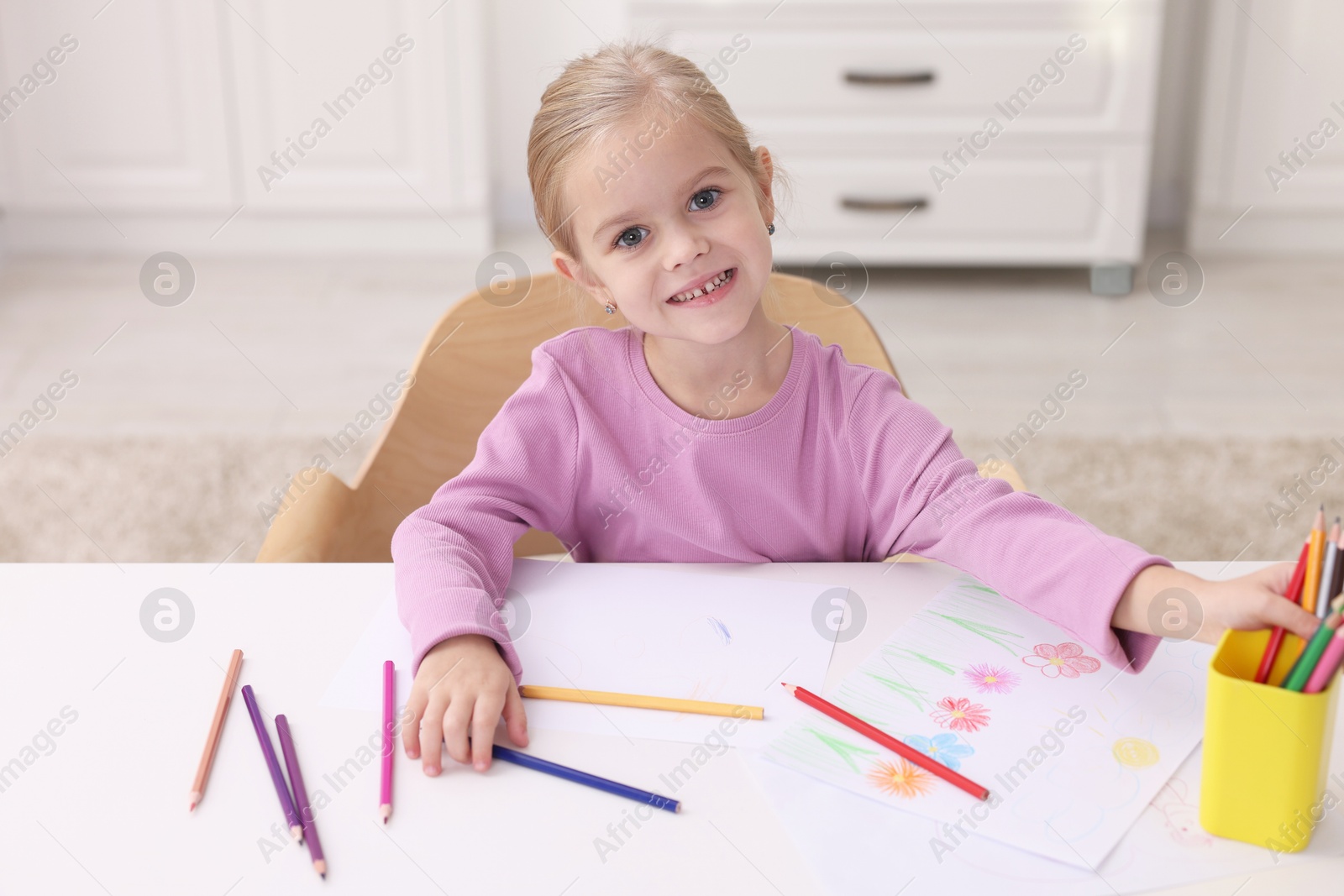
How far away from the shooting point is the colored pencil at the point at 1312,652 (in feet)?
1.90

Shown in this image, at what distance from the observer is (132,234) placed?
321 cm

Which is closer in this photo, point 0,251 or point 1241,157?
point 1241,157

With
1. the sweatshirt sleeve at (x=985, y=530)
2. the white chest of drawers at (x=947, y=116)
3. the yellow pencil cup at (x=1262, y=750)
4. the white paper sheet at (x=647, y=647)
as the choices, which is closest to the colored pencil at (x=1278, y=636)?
the yellow pencil cup at (x=1262, y=750)

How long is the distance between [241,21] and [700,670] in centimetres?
271

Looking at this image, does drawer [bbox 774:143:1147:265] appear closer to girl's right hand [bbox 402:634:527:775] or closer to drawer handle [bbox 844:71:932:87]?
drawer handle [bbox 844:71:932:87]

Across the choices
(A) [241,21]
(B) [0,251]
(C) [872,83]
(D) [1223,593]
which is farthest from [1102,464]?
(B) [0,251]

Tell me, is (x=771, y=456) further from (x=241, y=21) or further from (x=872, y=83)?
(x=241, y=21)

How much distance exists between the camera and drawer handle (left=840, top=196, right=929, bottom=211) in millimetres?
2862

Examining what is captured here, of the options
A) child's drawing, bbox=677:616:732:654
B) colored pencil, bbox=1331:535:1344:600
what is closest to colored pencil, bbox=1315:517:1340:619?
colored pencil, bbox=1331:535:1344:600

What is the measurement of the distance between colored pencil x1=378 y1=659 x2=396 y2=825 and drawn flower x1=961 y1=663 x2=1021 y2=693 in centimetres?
35

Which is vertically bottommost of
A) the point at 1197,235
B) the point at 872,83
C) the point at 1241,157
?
the point at 1197,235

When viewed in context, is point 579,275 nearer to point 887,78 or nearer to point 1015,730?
point 1015,730

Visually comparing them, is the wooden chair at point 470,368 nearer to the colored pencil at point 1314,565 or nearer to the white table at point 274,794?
the white table at point 274,794

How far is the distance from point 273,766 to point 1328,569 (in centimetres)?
56
